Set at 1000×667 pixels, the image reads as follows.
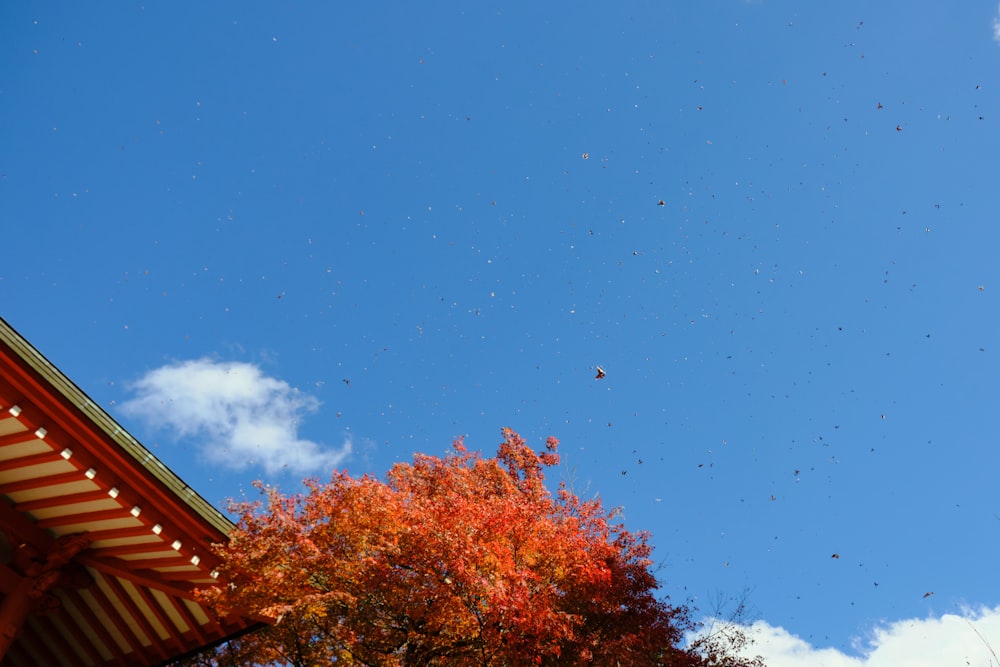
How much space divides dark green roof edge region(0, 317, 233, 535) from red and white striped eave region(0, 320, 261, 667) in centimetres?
3

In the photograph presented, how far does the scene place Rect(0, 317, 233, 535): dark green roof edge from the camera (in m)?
6.13

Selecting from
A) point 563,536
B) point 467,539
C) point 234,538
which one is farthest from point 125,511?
point 563,536

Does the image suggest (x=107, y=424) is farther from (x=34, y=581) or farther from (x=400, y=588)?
(x=400, y=588)

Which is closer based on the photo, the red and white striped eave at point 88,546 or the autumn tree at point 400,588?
the red and white striped eave at point 88,546

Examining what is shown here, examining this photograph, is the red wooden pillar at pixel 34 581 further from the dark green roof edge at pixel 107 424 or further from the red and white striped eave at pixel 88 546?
the dark green roof edge at pixel 107 424

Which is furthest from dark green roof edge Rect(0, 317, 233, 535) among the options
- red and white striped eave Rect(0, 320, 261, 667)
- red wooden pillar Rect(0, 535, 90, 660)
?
red wooden pillar Rect(0, 535, 90, 660)

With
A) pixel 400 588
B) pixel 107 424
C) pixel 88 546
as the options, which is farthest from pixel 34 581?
pixel 400 588

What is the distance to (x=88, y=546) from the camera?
7477mm

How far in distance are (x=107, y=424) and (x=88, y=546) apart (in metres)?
2.16

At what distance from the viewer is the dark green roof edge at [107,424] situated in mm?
6133

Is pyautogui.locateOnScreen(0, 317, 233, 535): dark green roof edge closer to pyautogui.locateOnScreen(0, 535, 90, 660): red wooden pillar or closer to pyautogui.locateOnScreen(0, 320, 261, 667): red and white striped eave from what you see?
pyautogui.locateOnScreen(0, 320, 261, 667): red and white striped eave

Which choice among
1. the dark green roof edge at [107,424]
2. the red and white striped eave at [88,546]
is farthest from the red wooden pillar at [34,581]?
the dark green roof edge at [107,424]

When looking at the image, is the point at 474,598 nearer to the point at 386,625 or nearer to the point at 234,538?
the point at 386,625

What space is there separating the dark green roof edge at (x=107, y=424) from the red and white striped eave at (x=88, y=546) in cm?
3
